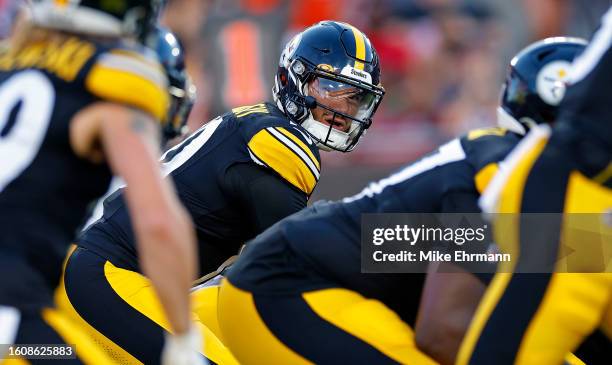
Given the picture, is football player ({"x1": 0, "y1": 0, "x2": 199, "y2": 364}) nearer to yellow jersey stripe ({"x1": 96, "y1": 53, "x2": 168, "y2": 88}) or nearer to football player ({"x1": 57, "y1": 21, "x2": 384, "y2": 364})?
yellow jersey stripe ({"x1": 96, "y1": 53, "x2": 168, "y2": 88})

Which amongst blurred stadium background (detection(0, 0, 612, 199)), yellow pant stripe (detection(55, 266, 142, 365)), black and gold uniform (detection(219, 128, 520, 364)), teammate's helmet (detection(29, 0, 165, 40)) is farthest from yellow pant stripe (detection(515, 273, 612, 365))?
blurred stadium background (detection(0, 0, 612, 199))

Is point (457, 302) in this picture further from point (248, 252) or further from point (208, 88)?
point (208, 88)

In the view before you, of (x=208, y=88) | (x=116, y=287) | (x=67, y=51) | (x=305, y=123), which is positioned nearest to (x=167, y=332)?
(x=116, y=287)

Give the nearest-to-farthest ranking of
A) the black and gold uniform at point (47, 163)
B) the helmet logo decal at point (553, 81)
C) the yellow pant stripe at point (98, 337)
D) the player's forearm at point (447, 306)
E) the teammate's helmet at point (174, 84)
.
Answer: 1. the black and gold uniform at point (47, 163)
2. the player's forearm at point (447, 306)
3. the helmet logo decal at point (553, 81)
4. the yellow pant stripe at point (98, 337)
5. the teammate's helmet at point (174, 84)

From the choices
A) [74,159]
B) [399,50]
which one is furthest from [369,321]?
[399,50]

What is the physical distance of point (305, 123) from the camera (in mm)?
4770

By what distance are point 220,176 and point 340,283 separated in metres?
0.98

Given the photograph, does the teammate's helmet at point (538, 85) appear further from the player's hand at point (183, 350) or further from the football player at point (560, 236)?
the player's hand at point (183, 350)

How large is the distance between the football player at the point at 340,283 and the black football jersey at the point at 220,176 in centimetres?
63

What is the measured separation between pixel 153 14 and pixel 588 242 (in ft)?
4.19

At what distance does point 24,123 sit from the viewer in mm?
2758

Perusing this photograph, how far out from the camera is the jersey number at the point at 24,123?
9.00ft

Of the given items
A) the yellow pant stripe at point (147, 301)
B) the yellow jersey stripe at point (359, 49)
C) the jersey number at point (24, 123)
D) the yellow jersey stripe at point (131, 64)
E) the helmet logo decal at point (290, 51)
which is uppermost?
the yellow jersey stripe at point (131, 64)

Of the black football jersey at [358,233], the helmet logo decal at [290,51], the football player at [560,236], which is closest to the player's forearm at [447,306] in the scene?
the black football jersey at [358,233]
